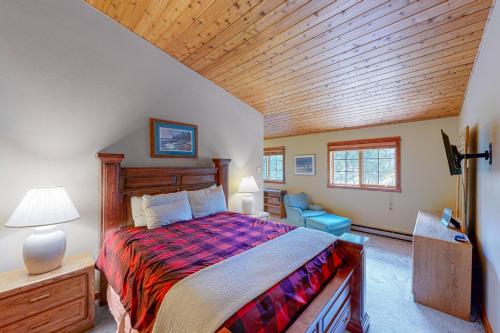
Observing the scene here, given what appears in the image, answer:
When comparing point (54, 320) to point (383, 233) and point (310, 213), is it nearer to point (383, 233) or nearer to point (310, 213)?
point (310, 213)

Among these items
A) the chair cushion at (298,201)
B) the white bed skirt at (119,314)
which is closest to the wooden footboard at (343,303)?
the white bed skirt at (119,314)

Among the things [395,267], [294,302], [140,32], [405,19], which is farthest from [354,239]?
[140,32]

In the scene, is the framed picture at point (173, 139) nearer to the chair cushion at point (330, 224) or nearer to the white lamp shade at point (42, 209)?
the white lamp shade at point (42, 209)

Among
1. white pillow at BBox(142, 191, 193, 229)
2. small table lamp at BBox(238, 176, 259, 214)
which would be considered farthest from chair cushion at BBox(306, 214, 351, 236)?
white pillow at BBox(142, 191, 193, 229)

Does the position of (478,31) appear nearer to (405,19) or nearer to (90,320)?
(405,19)

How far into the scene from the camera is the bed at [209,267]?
3.81 ft

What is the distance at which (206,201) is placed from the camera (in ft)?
9.27

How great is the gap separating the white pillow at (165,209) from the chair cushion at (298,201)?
2.48m

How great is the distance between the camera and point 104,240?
2242 millimetres

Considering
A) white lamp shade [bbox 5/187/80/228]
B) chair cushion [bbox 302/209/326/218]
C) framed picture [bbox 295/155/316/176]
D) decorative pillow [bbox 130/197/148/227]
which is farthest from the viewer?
framed picture [bbox 295/155/316/176]

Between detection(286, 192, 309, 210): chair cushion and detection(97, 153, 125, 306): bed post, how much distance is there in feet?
10.4

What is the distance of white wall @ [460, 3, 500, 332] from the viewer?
1.55 metres

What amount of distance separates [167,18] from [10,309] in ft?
8.94

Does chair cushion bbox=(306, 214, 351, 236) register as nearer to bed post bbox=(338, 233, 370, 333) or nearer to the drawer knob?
bed post bbox=(338, 233, 370, 333)
